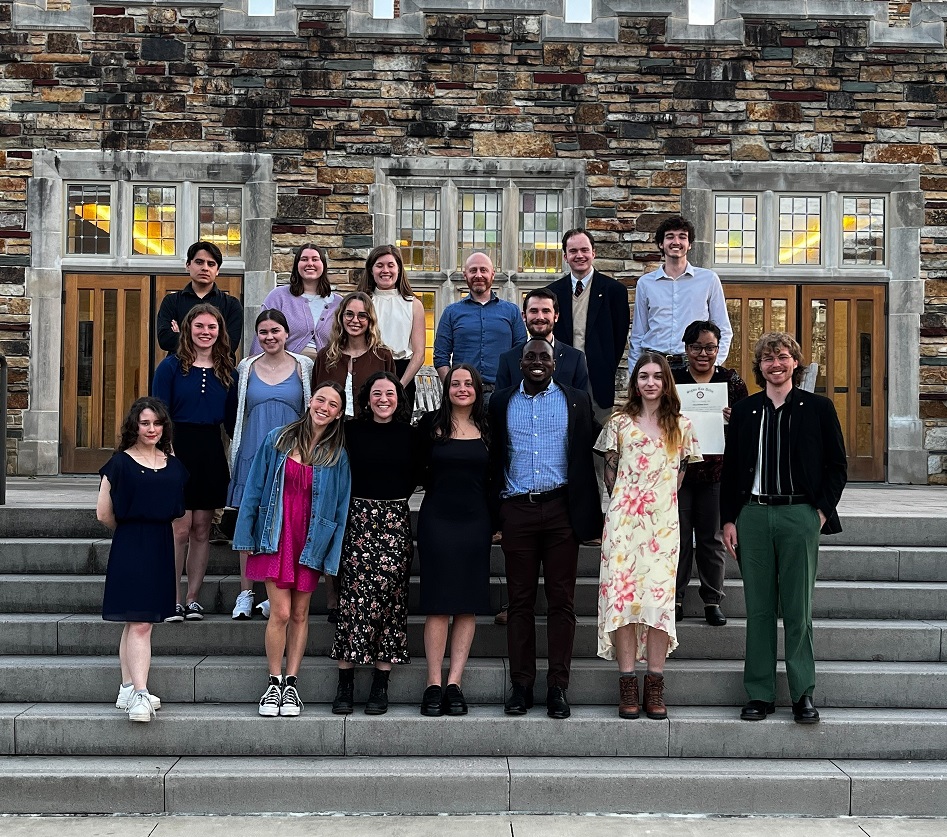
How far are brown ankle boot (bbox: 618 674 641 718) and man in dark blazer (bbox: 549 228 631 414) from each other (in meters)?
1.77

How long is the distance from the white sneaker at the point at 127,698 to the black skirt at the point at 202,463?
38.4 inches

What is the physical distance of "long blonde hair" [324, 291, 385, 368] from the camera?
5543 mm

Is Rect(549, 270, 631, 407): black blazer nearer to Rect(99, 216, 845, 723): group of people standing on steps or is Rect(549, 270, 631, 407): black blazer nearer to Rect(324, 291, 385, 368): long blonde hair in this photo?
Rect(99, 216, 845, 723): group of people standing on steps

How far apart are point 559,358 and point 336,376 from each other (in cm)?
115

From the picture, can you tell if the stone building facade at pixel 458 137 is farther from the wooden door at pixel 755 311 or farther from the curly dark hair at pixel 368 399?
the curly dark hair at pixel 368 399

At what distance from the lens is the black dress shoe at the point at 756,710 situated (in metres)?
4.93

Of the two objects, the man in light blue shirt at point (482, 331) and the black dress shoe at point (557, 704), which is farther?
the man in light blue shirt at point (482, 331)

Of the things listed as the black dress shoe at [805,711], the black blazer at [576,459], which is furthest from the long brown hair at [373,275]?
the black dress shoe at [805,711]

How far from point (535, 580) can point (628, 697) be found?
0.68 metres

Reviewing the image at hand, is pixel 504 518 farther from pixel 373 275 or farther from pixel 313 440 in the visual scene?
pixel 373 275

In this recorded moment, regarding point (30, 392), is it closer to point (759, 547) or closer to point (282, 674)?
point (282, 674)

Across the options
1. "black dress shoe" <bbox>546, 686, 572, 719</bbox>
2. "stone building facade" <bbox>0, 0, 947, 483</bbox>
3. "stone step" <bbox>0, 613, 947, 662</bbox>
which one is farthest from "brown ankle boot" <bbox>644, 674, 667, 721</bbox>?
"stone building facade" <bbox>0, 0, 947, 483</bbox>

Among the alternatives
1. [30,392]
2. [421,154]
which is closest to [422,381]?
[421,154]

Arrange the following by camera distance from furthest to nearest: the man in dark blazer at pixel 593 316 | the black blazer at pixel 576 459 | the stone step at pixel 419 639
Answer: the man in dark blazer at pixel 593 316 → the stone step at pixel 419 639 → the black blazer at pixel 576 459
